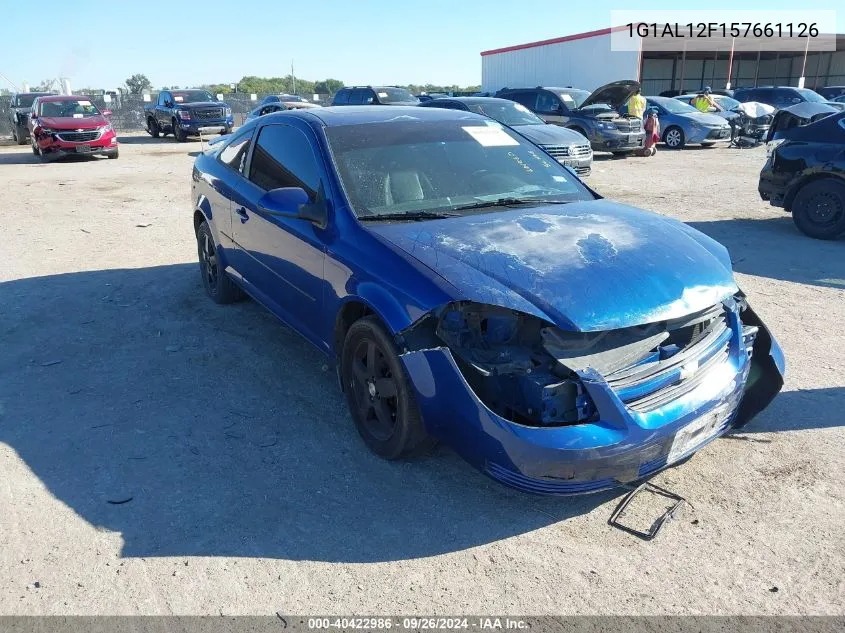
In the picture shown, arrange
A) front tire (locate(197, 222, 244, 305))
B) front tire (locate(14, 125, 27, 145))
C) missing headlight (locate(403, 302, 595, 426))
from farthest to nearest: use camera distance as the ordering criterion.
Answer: front tire (locate(14, 125, 27, 145))
front tire (locate(197, 222, 244, 305))
missing headlight (locate(403, 302, 595, 426))

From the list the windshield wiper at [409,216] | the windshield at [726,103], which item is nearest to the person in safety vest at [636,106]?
the windshield at [726,103]

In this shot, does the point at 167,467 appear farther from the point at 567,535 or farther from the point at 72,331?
the point at 72,331

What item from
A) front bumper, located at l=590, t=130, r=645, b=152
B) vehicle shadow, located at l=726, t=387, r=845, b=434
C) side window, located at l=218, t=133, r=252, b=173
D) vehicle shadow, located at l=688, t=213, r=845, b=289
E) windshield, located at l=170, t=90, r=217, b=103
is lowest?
vehicle shadow, located at l=688, t=213, r=845, b=289

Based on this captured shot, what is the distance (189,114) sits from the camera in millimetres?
22344

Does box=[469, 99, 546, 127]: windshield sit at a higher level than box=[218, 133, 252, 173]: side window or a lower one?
lower

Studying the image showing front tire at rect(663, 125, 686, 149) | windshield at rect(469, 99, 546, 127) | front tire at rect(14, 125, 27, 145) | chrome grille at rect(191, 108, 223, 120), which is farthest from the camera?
front tire at rect(14, 125, 27, 145)

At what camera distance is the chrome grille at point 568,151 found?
12555 mm

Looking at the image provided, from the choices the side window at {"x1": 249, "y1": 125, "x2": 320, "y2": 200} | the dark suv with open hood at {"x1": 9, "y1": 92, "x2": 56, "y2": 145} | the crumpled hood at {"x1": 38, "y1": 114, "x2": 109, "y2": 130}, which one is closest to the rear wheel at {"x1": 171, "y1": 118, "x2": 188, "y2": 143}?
the dark suv with open hood at {"x1": 9, "y1": 92, "x2": 56, "y2": 145}

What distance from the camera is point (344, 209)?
3711 millimetres

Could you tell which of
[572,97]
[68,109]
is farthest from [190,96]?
[572,97]

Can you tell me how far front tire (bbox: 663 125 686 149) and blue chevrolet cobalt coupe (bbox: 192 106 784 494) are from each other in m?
16.6

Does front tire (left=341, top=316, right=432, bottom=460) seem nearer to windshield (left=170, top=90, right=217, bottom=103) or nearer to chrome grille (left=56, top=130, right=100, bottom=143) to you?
chrome grille (left=56, top=130, right=100, bottom=143)

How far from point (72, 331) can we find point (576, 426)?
4.47 metres

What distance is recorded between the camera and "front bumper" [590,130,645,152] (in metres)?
16.5
